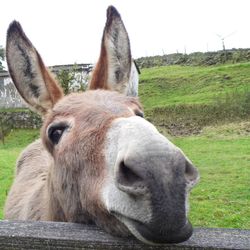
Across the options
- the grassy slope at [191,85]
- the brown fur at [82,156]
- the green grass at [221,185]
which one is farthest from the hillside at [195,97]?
the brown fur at [82,156]

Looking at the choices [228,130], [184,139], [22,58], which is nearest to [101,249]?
[22,58]

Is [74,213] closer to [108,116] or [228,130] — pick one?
[108,116]

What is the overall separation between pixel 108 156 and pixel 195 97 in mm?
26422

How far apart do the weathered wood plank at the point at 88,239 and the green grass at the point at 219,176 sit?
16.5 ft

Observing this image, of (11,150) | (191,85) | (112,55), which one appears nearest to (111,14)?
(112,55)

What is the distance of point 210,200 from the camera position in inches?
305

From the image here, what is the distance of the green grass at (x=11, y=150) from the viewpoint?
10.8 meters

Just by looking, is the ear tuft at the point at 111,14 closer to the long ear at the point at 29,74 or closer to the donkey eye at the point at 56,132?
the long ear at the point at 29,74

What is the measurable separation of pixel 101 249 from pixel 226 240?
47cm

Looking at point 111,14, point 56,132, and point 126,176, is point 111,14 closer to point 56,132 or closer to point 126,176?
point 56,132

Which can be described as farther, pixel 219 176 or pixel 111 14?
pixel 219 176

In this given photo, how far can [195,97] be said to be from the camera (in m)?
27.5

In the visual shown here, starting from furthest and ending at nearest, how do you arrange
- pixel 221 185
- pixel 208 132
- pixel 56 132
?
pixel 208 132, pixel 221 185, pixel 56 132

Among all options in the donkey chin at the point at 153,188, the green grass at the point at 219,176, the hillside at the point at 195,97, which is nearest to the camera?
the donkey chin at the point at 153,188
